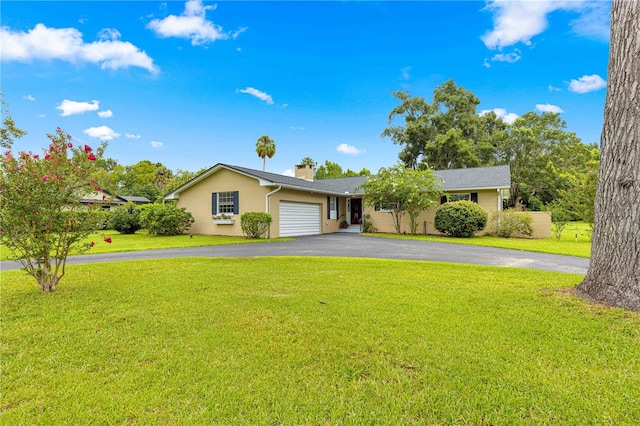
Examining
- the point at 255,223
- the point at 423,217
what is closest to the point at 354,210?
the point at 423,217

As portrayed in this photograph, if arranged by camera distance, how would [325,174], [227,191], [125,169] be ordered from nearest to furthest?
[227,191] < [325,174] < [125,169]

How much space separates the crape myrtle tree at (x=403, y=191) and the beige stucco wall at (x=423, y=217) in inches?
21.4

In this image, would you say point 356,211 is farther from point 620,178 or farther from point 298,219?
point 620,178

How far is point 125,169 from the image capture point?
56.8 meters

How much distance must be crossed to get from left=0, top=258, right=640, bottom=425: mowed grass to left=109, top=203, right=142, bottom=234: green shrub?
1515cm

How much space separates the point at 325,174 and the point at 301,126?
2482 centimetres

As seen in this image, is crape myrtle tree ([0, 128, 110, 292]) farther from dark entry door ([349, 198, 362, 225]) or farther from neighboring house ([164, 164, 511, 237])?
dark entry door ([349, 198, 362, 225])

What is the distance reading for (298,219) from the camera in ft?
57.2

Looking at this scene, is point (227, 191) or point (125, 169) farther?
point (125, 169)

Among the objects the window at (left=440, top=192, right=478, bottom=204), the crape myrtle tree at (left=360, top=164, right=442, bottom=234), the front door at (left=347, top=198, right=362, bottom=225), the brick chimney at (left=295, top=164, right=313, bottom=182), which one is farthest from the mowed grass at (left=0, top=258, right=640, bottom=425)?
the brick chimney at (left=295, top=164, right=313, bottom=182)

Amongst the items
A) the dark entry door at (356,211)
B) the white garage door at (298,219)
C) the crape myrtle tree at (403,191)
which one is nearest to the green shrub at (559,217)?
the crape myrtle tree at (403,191)

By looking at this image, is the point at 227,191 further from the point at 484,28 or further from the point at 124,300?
the point at 484,28

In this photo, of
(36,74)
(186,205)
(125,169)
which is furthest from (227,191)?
(125,169)

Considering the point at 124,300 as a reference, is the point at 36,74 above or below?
above
